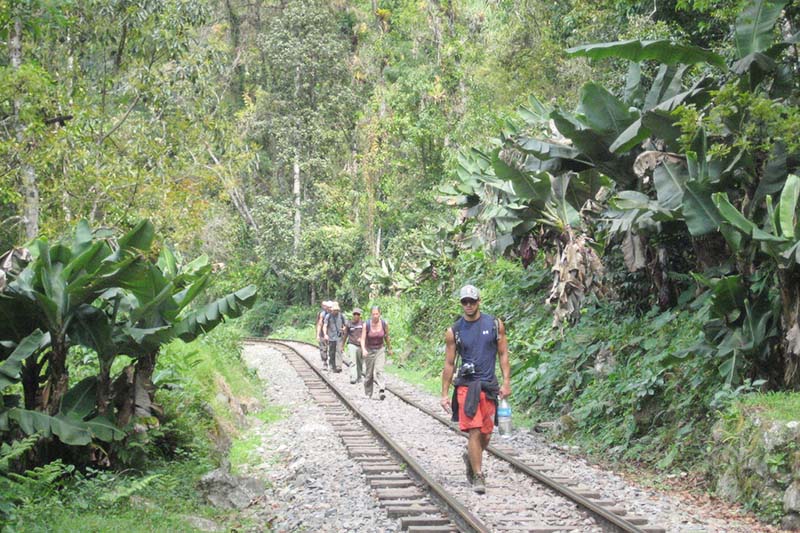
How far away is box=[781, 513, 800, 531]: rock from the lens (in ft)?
26.0

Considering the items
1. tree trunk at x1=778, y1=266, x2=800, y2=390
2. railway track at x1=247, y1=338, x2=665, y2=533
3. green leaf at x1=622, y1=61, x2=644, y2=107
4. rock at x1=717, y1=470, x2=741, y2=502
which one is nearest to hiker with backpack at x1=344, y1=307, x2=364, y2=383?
railway track at x1=247, y1=338, x2=665, y2=533

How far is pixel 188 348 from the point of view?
17.5m

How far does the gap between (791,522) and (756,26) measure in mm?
5983

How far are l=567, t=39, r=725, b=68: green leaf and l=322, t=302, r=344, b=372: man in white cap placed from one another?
13136 mm

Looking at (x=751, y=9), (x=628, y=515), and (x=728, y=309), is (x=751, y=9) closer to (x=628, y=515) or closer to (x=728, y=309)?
(x=728, y=309)

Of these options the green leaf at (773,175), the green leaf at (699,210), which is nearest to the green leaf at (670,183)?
the green leaf at (699,210)

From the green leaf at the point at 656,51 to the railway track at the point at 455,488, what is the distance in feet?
16.8

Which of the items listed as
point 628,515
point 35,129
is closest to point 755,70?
point 628,515

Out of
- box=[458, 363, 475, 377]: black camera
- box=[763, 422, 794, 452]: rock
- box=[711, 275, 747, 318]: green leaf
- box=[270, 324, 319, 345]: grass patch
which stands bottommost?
box=[270, 324, 319, 345]: grass patch

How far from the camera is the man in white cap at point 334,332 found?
23391mm

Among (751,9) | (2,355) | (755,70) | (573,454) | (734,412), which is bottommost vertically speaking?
(573,454)

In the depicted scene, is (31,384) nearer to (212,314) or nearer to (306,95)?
(212,314)

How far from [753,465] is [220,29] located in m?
47.0

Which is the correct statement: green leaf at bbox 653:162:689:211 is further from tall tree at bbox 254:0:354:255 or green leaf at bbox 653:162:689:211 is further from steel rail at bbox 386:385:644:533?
tall tree at bbox 254:0:354:255
